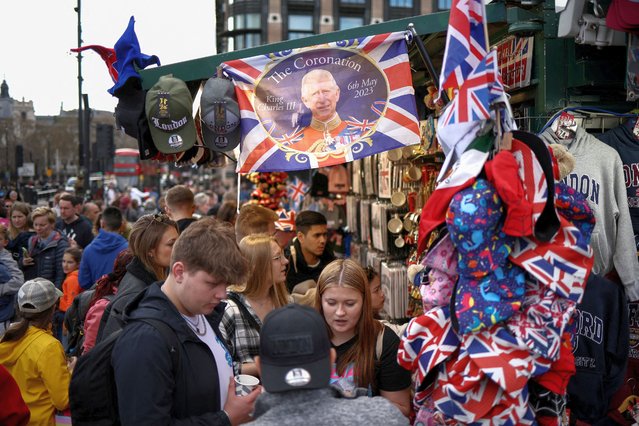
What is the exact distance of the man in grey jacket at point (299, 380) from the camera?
2.18 m

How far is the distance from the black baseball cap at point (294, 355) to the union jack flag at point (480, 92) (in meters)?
1.28

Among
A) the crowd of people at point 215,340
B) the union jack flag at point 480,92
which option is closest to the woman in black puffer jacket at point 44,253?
the crowd of people at point 215,340

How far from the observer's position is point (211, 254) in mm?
2854

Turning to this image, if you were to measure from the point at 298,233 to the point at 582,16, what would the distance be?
325 cm

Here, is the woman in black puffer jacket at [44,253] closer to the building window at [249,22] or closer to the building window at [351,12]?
the building window at [249,22]

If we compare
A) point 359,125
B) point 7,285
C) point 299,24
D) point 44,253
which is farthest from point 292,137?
point 299,24

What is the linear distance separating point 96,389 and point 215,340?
0.54m

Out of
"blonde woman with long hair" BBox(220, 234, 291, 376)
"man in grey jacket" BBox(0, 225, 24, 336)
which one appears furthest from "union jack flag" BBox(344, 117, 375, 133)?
"man in grey jacket" BBox(0, 225, 24, 336)

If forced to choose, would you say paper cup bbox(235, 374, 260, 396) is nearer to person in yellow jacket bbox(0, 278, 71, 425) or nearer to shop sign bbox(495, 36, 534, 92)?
person in yellow jacket bbox(0, 278, 71, 425)

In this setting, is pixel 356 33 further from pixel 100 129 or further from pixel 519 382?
pixel 100 129

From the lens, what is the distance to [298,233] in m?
6.77

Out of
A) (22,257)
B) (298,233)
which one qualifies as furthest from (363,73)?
(22,257)

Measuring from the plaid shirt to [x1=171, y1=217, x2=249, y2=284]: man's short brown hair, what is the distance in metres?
1.20

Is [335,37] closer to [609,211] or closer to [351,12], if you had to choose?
[609,211]
